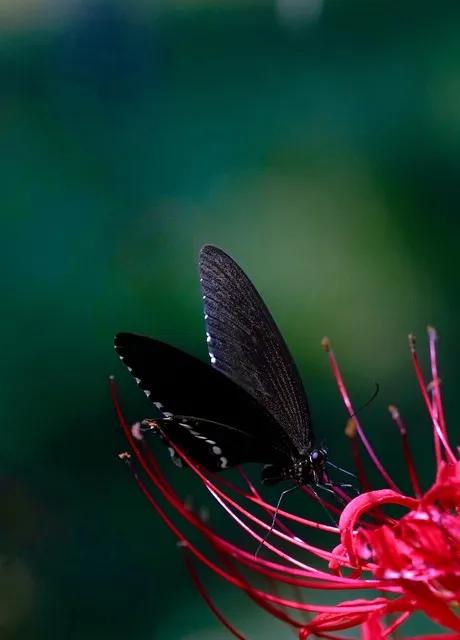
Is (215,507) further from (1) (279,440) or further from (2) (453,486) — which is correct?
(2) (453,486)

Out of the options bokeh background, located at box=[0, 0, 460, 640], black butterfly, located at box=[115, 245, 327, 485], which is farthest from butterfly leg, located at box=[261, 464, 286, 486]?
bokeh background, located at box=[0, 0, 460, 640]

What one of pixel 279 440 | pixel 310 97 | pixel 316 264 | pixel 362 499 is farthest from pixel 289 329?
pixel 362 499

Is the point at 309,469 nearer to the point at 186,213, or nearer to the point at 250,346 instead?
the point at 250,346

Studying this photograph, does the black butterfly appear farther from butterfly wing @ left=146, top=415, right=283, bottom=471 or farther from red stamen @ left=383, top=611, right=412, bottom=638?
red stamen @ left=383, top=611, right=412, bottom=638

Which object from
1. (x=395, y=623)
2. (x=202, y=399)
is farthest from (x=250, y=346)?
(x=395, y=623)

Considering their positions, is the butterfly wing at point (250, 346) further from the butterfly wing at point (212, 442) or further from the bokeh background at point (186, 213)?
the bokeh background at point (186, 213)

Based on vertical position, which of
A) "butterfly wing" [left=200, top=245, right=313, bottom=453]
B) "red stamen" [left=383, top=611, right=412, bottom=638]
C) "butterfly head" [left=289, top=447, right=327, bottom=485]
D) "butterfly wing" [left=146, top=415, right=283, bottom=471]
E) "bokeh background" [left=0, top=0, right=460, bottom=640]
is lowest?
"red stamen" [left=383, top=611, right=412, bottom=638]

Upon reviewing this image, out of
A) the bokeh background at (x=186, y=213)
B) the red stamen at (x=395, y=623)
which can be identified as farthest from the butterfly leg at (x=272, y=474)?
the bokeh background at (x=186, y=213)
